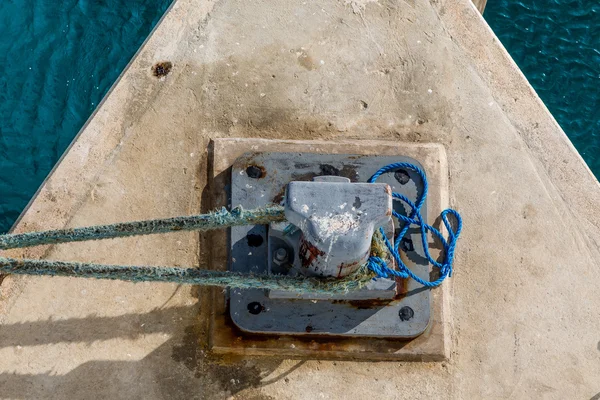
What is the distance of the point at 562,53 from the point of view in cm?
598

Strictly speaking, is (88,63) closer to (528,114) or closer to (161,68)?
(161,68)

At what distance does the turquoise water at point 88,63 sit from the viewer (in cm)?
518

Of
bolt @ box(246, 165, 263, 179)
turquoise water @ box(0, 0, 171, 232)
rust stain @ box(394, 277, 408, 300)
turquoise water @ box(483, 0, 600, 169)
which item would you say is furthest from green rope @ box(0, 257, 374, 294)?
turquoise water @ box(483, 0, 600, 169)

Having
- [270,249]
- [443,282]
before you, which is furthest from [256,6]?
[443,282]

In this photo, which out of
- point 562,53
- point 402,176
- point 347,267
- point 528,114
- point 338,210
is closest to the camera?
point 338,210

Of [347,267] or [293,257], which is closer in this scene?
[347,267]

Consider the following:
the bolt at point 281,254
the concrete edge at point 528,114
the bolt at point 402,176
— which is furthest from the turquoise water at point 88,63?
the bolt at point 402,176

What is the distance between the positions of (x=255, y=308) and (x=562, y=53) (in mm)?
4289

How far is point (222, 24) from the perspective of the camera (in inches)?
151

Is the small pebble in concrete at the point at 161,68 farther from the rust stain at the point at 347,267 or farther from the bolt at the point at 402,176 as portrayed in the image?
the rust stain at the point at 347,267

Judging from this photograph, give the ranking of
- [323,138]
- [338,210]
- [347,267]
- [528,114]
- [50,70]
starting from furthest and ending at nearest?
[50,70] → [528,114] → [323,138] → [347,267] → [338,210]

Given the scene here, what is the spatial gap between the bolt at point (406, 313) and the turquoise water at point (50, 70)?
3.25 meters

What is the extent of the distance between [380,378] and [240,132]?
4.98 feet

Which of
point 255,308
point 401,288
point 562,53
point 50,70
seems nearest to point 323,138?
point 401,288
